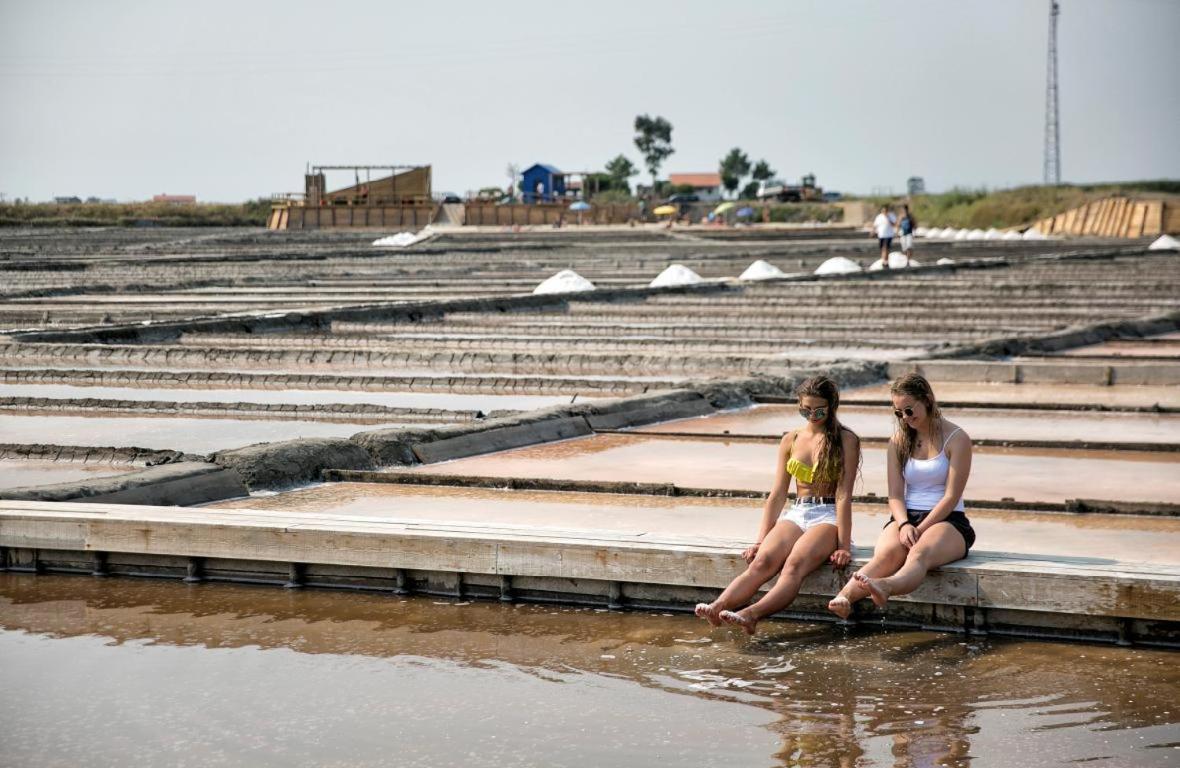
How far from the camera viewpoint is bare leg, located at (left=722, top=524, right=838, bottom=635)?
217 inches

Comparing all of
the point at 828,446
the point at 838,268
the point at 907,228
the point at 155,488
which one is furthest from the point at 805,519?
the point at 907,228

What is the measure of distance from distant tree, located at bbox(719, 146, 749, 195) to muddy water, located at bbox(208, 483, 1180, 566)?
14017cm

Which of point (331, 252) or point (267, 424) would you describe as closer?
point (267, 424)

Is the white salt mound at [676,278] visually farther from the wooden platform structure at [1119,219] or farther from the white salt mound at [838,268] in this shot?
the wooden platform structure at [1119,219]

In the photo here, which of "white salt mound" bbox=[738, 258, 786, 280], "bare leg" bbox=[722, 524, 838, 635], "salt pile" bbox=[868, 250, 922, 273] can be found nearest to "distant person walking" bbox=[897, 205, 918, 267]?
"salt pile" bbox=[868, 250, 922, 273]

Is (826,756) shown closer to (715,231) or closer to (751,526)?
(751,526)

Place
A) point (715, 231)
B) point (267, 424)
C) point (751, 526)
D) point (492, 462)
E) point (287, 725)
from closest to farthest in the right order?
point (287, 725) < point (751, 526) < point (492, 462) < point (267, 424) < point (715, 231)

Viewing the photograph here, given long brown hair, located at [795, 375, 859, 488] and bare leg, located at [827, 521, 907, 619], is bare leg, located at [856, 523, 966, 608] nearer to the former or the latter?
bare leg, located at [827, 521, 907, 619]

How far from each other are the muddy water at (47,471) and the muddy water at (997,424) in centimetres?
329

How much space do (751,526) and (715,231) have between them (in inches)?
2300

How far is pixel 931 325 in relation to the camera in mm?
18062

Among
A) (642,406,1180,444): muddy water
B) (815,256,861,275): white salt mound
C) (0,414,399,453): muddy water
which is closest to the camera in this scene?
(0,414,399,453): muddy water

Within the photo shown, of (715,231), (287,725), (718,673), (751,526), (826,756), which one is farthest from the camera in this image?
(715,231)

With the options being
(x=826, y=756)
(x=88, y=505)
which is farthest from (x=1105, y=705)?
(x=88, y=505)
